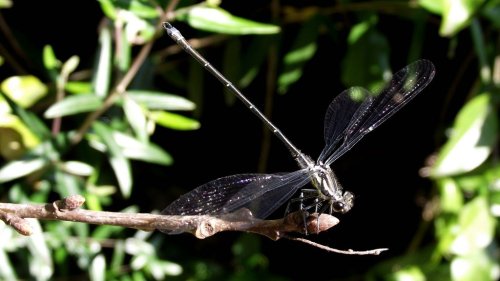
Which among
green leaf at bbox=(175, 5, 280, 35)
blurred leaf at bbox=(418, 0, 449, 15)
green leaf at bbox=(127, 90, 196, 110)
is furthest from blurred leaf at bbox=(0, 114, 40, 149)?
blurred leaf at bbox=(418, 0, 449, 15)

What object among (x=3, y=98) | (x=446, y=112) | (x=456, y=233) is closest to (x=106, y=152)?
(x=3, y=98)

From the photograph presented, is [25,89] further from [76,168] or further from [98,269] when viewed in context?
[98,269]

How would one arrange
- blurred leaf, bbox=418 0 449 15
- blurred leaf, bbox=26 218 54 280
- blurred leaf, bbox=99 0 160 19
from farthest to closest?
blurred leaf, bbox=418 0 449 15 → blurred leaf, bbox=26 218 54 280 → blurred leaf, bbox=99 0 160 19

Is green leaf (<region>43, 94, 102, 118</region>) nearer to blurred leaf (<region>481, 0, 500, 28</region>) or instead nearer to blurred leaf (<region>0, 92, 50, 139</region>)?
blurred leaf (<region>0, 92, 50, 139</region>)

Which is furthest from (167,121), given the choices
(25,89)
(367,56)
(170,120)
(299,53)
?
(367,56)

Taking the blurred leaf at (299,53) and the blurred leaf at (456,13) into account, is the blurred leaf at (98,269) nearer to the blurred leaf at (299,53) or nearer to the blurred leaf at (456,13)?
the blurred leaf at (299,53)
